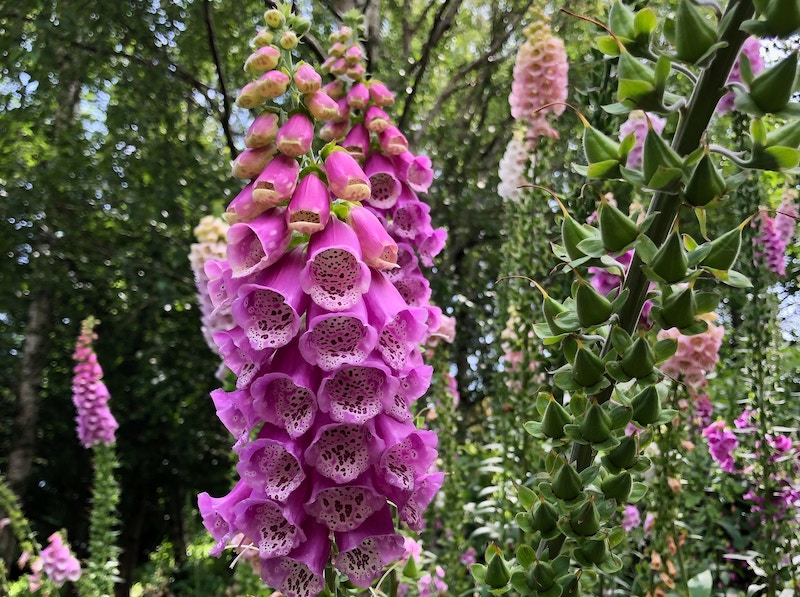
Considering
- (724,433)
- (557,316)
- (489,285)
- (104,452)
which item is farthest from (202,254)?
(489,285)

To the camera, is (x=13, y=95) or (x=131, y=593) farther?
(x=131, y=593)

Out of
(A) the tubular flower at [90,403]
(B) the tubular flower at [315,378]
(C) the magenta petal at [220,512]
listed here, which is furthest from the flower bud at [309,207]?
(A) the tubular flower at [90,403]

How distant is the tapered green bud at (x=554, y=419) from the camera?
646 mm

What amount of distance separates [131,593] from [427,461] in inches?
251

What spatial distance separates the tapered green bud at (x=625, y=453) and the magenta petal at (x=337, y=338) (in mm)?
343

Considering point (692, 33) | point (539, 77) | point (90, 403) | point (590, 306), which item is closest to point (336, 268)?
point (590, 306)

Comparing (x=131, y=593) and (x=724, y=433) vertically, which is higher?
(x=724, y=433)

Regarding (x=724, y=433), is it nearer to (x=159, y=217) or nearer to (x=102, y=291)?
(x=159, y=217)

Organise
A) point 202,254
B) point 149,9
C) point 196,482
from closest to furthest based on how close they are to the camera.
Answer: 1. point 202,254
2. point 149,9
3. point 196,482

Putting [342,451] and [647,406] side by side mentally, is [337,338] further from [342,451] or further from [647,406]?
[647,406]

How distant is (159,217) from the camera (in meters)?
5.26

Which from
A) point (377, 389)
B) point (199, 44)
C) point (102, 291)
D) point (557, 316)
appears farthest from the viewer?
point (102, 291)

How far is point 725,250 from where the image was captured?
0.54 meters

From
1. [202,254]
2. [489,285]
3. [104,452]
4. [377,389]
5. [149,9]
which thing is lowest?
[377,389]
